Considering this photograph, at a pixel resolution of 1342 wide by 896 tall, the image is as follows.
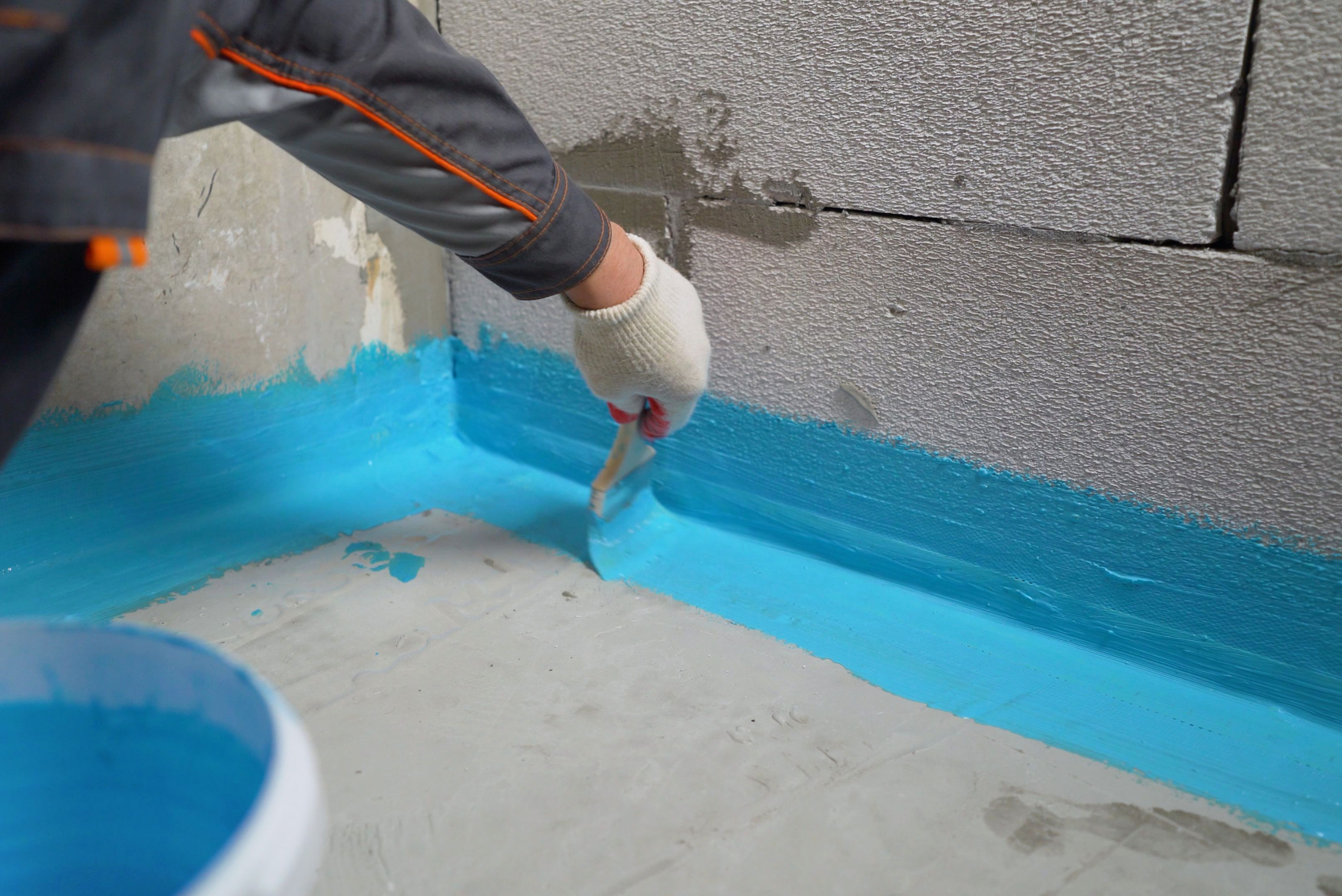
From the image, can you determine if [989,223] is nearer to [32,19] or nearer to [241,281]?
[32,19]

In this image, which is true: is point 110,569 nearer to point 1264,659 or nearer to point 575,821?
point 575,821

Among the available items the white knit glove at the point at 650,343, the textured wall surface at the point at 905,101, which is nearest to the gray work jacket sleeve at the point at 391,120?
the white knit glove at the point at 650,343

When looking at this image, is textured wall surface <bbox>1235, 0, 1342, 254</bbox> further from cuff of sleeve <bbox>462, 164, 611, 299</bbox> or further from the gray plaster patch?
the gray plaster patch

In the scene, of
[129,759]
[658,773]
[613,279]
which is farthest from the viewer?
[613,279]

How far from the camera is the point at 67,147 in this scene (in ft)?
1.92

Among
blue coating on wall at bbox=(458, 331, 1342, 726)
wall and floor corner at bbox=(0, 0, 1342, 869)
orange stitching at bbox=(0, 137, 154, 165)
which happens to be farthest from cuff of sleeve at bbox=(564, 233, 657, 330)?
orange stitching at bbox=(0, 137, 154, 165)

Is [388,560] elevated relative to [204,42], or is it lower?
lower

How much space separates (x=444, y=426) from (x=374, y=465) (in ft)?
0.68

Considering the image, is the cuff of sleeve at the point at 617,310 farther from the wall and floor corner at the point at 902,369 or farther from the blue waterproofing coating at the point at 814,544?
the blue waterproofing coating at the point at 814,544

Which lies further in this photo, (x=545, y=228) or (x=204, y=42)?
(x=545, y=228)

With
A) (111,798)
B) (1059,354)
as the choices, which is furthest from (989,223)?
(111,798)

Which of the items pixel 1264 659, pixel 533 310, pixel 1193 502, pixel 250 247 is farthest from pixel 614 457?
pixel 1264 659

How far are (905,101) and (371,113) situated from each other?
722 mm

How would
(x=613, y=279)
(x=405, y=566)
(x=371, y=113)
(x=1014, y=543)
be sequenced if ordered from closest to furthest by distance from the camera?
(x=371, y=113), (x=613, y=279), (x=1014, y=543), (x=405, y=566)
